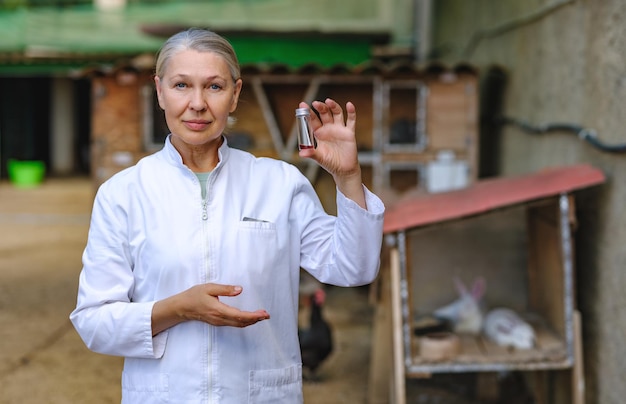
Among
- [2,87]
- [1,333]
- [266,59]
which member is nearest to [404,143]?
[266,59]

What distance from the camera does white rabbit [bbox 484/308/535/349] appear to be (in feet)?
13.5

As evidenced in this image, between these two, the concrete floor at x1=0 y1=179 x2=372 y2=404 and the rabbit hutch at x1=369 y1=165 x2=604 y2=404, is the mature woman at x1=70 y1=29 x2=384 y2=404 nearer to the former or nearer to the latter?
the rabbit hutch at x1=369 y1=165 x2=604 y2=404

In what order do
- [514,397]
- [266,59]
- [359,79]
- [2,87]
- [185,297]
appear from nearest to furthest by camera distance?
1. [185,297]
2. [514,397]
3. [359,79]
4. [266,59]
5. [2,87]

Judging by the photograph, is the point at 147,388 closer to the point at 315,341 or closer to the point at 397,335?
the point at 397,335

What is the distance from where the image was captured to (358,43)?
11648mm

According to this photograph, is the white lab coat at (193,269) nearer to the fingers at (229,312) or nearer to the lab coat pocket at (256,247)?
the lab coat pocket at (256,247)

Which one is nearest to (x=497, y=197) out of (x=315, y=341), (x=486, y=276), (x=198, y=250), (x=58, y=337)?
(x=486, y=276)

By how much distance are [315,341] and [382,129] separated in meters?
3.21

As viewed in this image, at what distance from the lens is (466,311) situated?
181 inches

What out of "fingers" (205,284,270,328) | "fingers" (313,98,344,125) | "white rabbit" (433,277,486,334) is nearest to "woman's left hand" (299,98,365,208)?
"fingers" (313,98,344,125)

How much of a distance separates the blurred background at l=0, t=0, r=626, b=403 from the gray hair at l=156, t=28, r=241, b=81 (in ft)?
8.05

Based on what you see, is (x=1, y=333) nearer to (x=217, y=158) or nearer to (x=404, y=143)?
(x=404, y=143)

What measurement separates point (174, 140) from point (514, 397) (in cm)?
391

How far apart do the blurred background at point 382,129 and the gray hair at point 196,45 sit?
2455 millimetres
